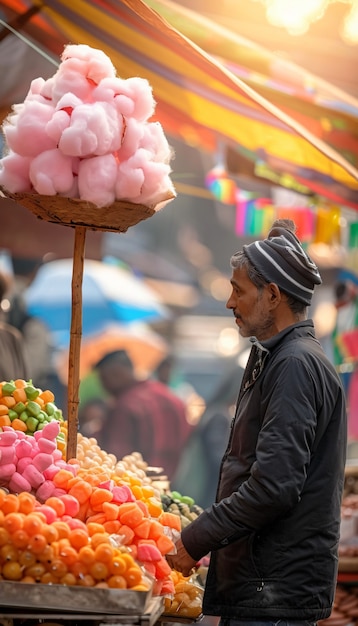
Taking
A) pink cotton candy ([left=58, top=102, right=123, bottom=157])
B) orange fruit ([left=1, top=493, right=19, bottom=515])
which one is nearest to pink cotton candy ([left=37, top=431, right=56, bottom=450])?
orange fruit ([left=1, top=493, right=19, bottom=515])

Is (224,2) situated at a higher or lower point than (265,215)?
higher

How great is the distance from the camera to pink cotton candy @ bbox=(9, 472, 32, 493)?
251 cm

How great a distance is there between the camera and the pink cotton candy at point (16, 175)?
2.57 m

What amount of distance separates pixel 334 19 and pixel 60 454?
5415 mm

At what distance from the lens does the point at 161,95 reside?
14.6 ft

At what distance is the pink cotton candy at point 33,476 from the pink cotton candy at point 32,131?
87 centimetres

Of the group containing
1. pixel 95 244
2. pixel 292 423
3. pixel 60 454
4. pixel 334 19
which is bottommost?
pixel 60 454

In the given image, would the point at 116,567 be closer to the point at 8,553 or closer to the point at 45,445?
the point at 8,553

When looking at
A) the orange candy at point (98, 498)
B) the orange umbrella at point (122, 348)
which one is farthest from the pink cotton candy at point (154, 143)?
the orange umbrella at point (122, 348)

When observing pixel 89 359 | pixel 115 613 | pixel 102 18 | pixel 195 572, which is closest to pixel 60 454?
pixel 115 613

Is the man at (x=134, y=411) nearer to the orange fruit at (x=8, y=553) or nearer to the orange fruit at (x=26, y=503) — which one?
the orange fruit at (x=26, y=503)

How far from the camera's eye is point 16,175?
2570 mm

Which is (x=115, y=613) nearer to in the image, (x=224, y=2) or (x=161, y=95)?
(x=161, y=95)

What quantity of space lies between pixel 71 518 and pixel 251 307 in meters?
0.79
